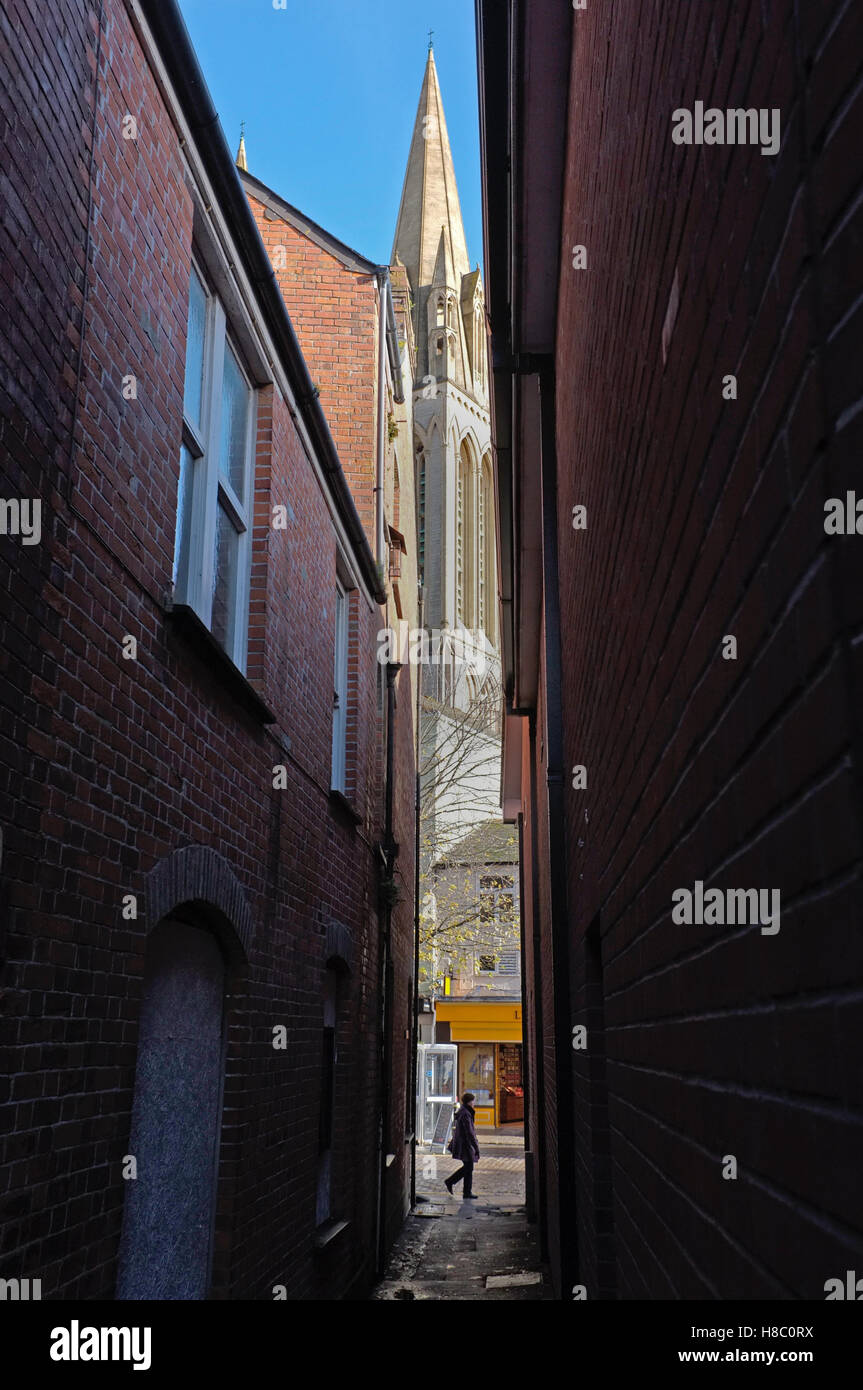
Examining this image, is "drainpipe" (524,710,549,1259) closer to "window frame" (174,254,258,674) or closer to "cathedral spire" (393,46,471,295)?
"window frame" (174,254,258,674)

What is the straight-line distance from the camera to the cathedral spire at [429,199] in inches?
2621

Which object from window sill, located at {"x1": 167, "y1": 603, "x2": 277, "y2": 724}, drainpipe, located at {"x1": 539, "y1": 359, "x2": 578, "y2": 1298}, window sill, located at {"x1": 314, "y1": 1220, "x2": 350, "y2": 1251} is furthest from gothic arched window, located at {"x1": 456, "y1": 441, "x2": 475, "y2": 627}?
window sill, located at {"x1": 167, "y1": 603, "x2": 277, "y2": 724}

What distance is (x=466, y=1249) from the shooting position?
12.8m

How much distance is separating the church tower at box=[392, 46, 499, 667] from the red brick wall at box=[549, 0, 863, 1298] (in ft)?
176

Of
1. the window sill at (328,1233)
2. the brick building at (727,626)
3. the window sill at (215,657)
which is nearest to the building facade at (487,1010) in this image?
the window sill at (328,1233)

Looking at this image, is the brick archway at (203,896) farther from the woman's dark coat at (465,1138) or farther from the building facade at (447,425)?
the building facade at (447,425)

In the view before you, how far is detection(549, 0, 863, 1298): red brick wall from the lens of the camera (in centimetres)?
107

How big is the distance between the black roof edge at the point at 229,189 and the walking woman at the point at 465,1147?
43.3 feet

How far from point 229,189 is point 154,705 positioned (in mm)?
2732

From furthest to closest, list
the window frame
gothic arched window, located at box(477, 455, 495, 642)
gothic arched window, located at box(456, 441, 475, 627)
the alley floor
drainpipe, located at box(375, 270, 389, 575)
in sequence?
gothic arched window, located at box(477, 455, 495, 642) → gothic arched window, located at box(456, 441, 475, 627) → drainpipe, located at box(375, 270, 389, 575) → the alley floor → the window frame

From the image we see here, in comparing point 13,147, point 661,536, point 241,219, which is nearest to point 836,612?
point 661,536
